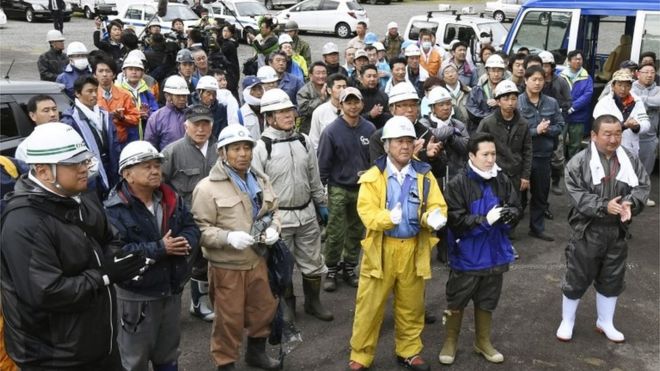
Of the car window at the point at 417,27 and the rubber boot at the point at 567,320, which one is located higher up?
the car window at the point at 417,27

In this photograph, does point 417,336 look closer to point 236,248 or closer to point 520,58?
point 236,248

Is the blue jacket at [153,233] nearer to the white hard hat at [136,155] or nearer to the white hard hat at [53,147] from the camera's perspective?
the white hard hat at [136,155]

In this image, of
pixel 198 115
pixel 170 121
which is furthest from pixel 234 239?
pixel 170 121

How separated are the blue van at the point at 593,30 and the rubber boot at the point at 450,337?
281 inches

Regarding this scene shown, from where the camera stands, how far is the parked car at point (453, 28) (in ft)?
47.9

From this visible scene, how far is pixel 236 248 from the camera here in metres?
4.35

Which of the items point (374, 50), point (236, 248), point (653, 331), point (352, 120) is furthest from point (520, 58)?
point (236, 248)

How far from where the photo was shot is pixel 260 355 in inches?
193

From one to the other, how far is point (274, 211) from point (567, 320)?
2697mm

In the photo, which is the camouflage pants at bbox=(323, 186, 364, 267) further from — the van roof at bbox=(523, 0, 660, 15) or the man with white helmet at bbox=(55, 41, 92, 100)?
the van roof at bbox=(523, 0, 660, 15)

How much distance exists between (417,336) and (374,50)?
6350mm

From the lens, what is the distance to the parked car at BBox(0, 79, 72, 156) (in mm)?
6734

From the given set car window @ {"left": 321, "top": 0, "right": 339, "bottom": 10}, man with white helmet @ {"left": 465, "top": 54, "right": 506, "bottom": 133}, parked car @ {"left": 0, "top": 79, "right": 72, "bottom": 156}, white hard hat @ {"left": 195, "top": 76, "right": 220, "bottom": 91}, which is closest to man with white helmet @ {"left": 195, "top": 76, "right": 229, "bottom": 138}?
white hard hat @ {"left": 195, "top": 76, "right": 220, "bottom": 91}

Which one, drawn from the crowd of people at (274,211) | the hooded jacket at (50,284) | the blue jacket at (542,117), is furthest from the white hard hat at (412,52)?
the hooded jacket at (50,284)
